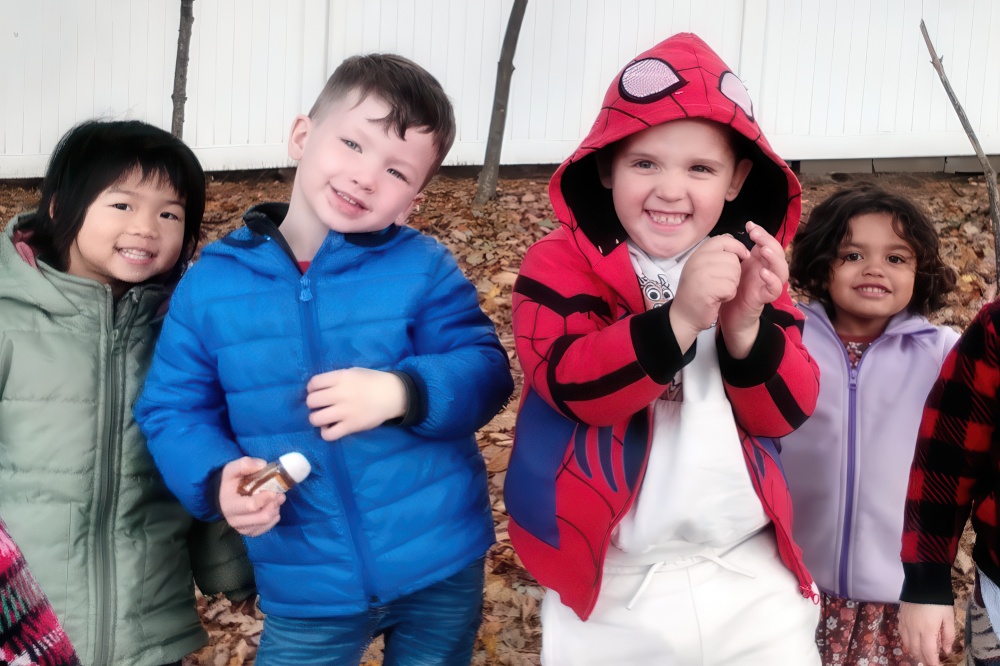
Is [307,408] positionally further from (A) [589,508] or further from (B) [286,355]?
(A) [589,508]

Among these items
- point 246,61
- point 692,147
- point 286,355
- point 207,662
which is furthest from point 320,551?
point 246,61

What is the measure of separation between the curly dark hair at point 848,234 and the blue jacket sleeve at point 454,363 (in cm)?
99

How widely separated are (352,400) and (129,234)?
2.54 ft

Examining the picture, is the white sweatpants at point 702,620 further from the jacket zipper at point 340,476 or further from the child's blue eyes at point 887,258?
the child's blue eyes at point 887,258

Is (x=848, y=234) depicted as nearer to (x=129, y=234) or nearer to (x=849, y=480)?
(x=849, y=480)

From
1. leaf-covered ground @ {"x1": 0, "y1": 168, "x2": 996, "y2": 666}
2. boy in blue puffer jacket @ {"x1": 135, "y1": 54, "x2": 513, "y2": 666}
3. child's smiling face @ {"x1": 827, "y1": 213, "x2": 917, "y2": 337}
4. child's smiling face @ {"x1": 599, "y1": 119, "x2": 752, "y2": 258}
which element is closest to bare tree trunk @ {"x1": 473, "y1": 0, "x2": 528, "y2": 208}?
leaf-covered ground @ {"x1": 0, "y1": 168, "x2": 996, "y2": 666}

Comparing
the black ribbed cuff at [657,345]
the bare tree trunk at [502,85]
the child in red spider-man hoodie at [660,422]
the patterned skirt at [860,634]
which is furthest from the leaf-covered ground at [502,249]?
the black ribbed cuff at [657,345]

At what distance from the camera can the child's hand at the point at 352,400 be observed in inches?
69.1

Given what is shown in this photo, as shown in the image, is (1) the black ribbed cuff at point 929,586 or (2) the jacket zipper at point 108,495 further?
(2) the jacket zipper at point 108,495

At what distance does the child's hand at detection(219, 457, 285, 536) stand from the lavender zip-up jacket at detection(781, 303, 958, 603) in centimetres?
141

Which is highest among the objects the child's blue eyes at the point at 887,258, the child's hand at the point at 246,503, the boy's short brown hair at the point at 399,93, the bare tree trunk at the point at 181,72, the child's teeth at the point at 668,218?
the bare tree trunk at the point at 181,72

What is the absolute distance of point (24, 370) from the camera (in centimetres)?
196

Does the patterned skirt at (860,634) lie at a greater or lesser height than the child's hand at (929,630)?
lesser

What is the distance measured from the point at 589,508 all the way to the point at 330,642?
2.25 feet
